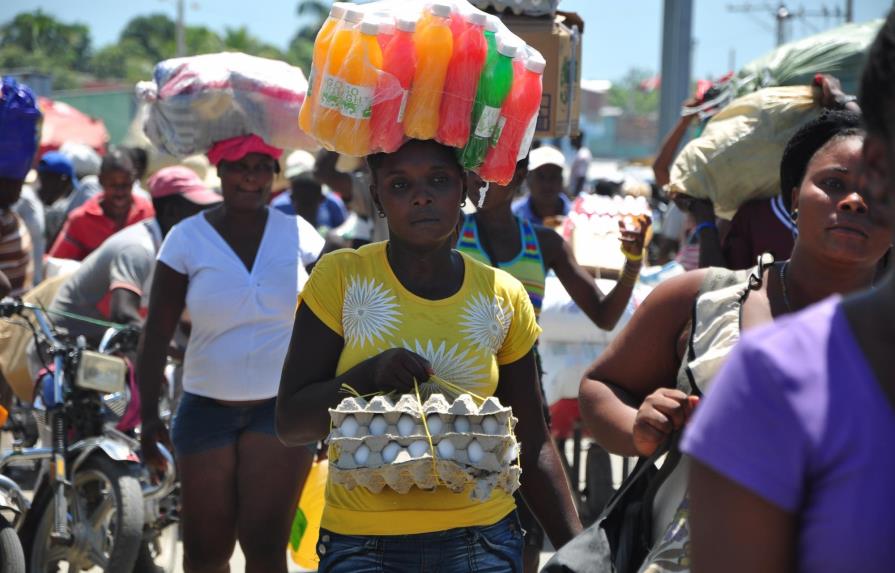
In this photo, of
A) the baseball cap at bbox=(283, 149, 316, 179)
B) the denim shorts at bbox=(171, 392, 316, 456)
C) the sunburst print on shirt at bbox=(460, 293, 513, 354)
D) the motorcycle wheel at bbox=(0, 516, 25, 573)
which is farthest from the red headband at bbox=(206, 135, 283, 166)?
the baseball cap at bbox=(283, 149, 316, 179)

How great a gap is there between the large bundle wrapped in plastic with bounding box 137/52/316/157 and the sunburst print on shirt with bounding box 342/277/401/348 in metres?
1.98

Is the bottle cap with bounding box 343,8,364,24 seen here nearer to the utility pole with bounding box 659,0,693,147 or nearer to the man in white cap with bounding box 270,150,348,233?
the man in white cap with bounding box 270,150,348,233

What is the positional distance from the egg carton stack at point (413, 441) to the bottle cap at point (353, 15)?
3.21 feet

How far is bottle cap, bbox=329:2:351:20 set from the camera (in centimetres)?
332

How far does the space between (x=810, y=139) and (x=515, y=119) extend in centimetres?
79

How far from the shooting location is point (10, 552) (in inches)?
199

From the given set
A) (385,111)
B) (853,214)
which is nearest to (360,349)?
(385,111)

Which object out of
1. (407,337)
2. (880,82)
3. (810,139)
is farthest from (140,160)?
(880,82)

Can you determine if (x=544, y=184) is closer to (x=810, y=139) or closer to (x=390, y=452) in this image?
(x=810, y=139)

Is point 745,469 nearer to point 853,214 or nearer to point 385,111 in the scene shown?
point 853,214

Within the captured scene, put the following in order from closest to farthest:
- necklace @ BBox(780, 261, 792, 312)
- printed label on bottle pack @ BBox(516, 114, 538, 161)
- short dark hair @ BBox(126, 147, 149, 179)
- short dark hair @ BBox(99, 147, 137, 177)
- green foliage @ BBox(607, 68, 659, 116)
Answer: necklace @ BBox(780, 261, 792, 312), printed label on bottle pack @ BBox(516, 114, 538, 161), short dark hair @ BBox(99, 147, 137, 177), short dark hair @ BBox(126, 147, 149, 179), green foliage @ BBox(607, 68, 659, 116)

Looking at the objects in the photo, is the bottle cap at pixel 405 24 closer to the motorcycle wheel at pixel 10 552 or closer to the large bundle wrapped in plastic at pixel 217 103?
the large bundle wrapped in plastic at pixel 217 103

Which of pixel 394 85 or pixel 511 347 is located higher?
pixel 394 85

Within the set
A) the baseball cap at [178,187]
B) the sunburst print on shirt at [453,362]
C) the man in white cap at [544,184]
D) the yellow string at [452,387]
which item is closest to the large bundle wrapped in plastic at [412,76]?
the sunburst print on shirt at [453,362]
